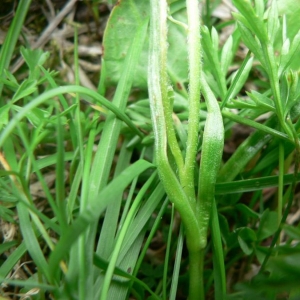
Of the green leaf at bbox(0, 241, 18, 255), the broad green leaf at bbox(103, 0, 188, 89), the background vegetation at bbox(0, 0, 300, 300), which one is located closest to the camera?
the background vegetation at bbox(0, 0, 300, 300)

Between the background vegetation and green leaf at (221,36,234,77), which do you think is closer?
the background vegetation

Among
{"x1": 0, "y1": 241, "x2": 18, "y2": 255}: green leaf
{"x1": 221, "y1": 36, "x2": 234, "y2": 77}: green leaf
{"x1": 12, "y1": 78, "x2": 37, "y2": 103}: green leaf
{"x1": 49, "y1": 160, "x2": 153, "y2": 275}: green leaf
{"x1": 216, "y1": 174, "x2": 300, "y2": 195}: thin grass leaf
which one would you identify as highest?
{"x1": 221, "y1": 36, "x2": 234, "y2": 77}: green leaf

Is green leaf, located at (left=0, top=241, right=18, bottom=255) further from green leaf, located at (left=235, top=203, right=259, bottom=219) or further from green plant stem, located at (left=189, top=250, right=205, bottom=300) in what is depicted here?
green leaf, located at (left=235, top=203, right=259, bottom=219)

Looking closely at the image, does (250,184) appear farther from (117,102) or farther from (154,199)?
(117,102)

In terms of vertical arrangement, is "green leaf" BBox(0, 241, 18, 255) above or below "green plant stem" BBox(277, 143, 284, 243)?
below

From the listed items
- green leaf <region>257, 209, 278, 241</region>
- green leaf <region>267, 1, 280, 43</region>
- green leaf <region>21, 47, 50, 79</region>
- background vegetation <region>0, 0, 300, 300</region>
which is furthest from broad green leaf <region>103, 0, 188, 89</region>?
green leaf <region>257, 209, 278, 241</region>

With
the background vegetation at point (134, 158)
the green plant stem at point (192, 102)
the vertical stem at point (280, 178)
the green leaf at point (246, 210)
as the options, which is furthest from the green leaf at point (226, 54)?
the green leaf at point (246, 210)

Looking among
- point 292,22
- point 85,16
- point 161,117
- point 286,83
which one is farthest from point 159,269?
point 85,16

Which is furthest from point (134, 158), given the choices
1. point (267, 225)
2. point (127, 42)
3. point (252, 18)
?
point (252, 18)

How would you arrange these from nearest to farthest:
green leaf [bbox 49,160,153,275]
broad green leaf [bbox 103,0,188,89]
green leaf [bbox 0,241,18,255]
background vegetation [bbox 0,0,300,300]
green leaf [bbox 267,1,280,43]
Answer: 1. green leaf [bbox 49,160,153,275]
2. background vegetation [bbox 0,0,300,300]
3. green leaf [bbox 267,1,280,43]
4. green leaf [bbox 0,241,18,255]
5. broad green leaf [bbox 103,0,188,89]
